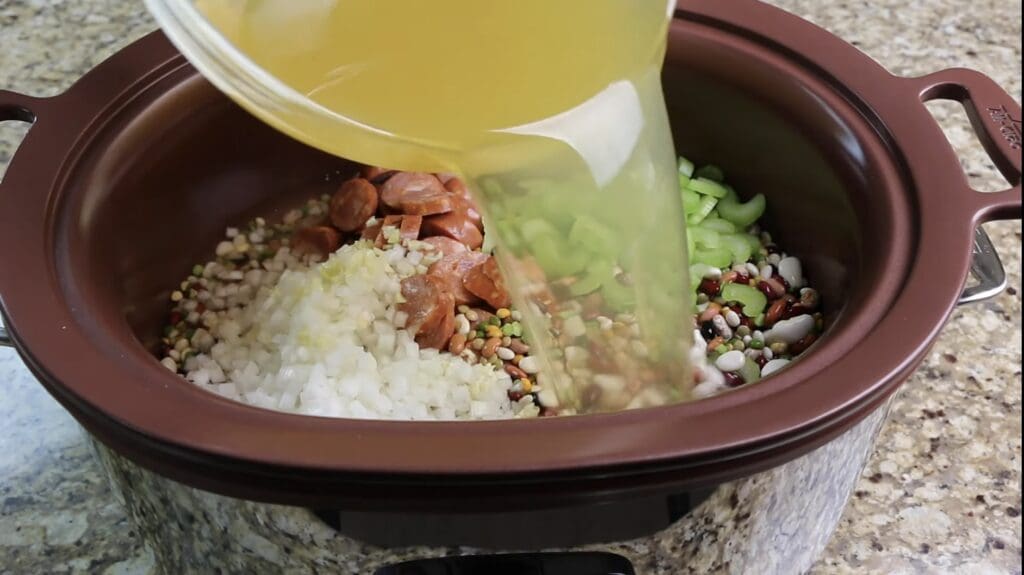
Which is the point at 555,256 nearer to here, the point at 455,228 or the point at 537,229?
the point at 537,229

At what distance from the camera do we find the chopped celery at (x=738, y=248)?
1.09m

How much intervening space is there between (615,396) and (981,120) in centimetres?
38

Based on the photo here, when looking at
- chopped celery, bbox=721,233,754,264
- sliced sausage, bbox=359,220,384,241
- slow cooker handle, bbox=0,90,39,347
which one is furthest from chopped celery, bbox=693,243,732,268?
slow cooker handle, bbox=0,90,39,347

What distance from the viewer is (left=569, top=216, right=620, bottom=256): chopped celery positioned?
0.85 meters

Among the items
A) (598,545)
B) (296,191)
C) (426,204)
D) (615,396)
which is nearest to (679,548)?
(598,545)

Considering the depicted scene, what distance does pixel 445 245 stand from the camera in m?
1.12

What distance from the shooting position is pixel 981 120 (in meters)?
0.86

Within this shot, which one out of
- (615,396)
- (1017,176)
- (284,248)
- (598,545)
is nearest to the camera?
(598,545)

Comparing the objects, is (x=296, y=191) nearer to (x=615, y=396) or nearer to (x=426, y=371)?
(x=426, y=371)

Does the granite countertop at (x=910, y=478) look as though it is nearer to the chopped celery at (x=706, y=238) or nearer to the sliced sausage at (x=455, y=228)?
the chopped celery at (x=706, y=238)

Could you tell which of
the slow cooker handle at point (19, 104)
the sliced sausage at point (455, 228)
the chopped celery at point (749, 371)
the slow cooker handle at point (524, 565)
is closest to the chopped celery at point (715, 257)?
the chopped celery at point (749, 371)

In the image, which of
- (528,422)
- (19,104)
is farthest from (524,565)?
(19,104)

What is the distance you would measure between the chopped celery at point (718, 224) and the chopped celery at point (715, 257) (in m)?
0.03

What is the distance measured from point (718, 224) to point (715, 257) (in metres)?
0.04
